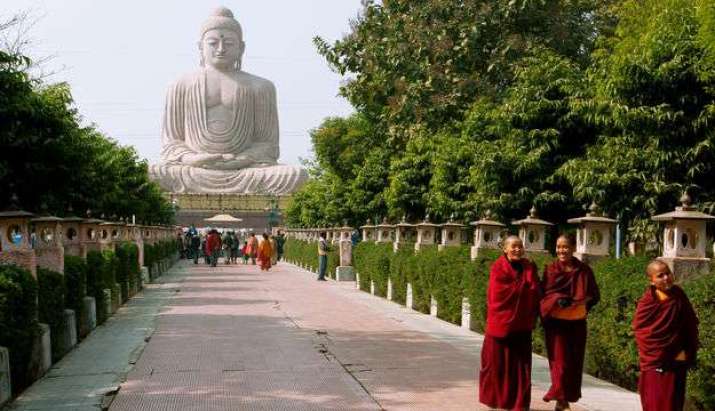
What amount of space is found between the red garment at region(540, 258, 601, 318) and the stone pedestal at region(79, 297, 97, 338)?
7.40 metres

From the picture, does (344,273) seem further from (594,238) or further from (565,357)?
(565,357)

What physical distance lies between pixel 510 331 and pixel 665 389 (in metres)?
1.43

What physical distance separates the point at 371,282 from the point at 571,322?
15553mm

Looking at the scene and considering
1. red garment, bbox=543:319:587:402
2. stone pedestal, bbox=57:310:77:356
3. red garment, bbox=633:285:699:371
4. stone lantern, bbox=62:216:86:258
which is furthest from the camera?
stone lantern, bbox=62:216:86:258

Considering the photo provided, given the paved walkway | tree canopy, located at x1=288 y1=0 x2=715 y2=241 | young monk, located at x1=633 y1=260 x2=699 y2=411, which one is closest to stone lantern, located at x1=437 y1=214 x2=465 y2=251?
tree canopy, located at x1=288 y1=0 x2=715 y2=241

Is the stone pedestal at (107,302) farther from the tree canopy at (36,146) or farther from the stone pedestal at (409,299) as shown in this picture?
the stone pedestal at (409,299)

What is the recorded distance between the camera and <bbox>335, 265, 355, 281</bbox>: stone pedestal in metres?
29.7

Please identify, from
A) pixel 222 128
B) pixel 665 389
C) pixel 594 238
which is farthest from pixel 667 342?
pixel 222 128

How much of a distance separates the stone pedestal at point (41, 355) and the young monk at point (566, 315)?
16.3ft

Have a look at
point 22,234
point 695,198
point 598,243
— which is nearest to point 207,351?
point 22,234

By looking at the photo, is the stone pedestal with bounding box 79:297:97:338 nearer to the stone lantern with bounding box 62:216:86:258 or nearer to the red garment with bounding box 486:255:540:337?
the stone lantern with bounding box 62:216:86:258

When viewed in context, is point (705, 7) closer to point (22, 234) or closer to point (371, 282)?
point (22, 234)

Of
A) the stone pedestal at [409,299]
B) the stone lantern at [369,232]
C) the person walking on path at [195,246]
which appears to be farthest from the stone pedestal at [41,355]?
the person walking on path at [195,246]

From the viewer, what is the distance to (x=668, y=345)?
6895 millimetres
